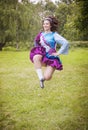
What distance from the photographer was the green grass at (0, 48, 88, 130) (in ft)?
4.85

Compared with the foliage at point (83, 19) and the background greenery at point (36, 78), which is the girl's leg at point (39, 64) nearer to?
the background greenery at point (36, 78)

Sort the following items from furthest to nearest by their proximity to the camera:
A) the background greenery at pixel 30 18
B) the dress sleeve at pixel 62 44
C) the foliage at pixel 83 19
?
1. the foliage at pixel 83 19
2. the background greenery at pixel 30 18
3. the dress sleeve at pixel 62 44

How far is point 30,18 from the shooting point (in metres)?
1.51

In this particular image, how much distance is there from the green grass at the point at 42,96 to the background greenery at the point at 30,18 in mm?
62

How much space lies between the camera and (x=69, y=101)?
1.54m

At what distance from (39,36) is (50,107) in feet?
1.22

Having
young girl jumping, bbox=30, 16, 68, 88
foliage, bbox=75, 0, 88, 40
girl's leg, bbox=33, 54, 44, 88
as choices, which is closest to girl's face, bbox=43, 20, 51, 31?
young girl jumping, bbox=30, 16, 68, 88

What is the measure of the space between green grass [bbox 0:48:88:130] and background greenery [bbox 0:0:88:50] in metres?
0.06

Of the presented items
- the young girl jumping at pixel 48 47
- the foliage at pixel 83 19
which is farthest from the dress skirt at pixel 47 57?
the foliage at pixel 83 19

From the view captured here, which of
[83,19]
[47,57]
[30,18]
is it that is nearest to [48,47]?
[47,57]

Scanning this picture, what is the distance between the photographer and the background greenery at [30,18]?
146 cm

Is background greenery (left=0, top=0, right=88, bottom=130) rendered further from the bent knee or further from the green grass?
the bent knee

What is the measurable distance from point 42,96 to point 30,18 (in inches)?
14.0

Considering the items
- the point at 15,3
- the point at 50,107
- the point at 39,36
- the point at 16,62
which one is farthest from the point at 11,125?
the point at 15,3
